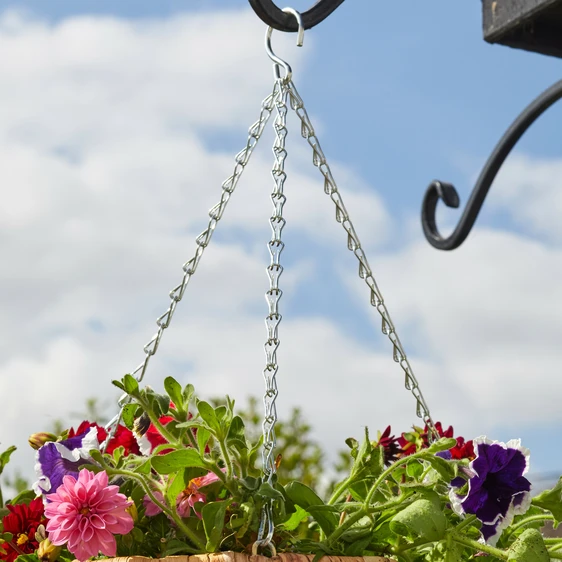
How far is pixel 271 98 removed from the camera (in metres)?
0.97

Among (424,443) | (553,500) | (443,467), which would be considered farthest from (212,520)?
(424,443)

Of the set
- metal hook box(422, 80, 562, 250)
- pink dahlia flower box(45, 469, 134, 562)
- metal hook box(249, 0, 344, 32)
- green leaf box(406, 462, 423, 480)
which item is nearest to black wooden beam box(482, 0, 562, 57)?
metal hook box(422, 80, 562, 250)

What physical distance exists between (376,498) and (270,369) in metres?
0.24

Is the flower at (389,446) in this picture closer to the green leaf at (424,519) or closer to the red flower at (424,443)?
the red flower at (424,443)

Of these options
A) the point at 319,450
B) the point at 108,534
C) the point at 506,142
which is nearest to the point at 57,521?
the point at 108,534

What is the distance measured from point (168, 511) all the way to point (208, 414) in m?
0.11

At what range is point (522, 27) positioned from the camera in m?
1.51

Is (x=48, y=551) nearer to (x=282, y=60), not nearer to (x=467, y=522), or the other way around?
(x=467, y=522)

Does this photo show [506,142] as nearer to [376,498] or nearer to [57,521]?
[376,498]

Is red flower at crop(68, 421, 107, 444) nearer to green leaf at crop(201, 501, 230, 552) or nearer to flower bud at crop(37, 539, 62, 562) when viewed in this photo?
flower bud at crop(37, 539, 62, 562)

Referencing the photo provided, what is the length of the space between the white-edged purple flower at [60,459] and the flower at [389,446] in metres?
0.44

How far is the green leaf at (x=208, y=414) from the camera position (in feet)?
2.32

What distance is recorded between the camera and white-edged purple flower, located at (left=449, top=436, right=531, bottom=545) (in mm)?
757

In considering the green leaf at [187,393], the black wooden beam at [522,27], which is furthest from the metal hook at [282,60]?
the black wooden beam at [522,27]
